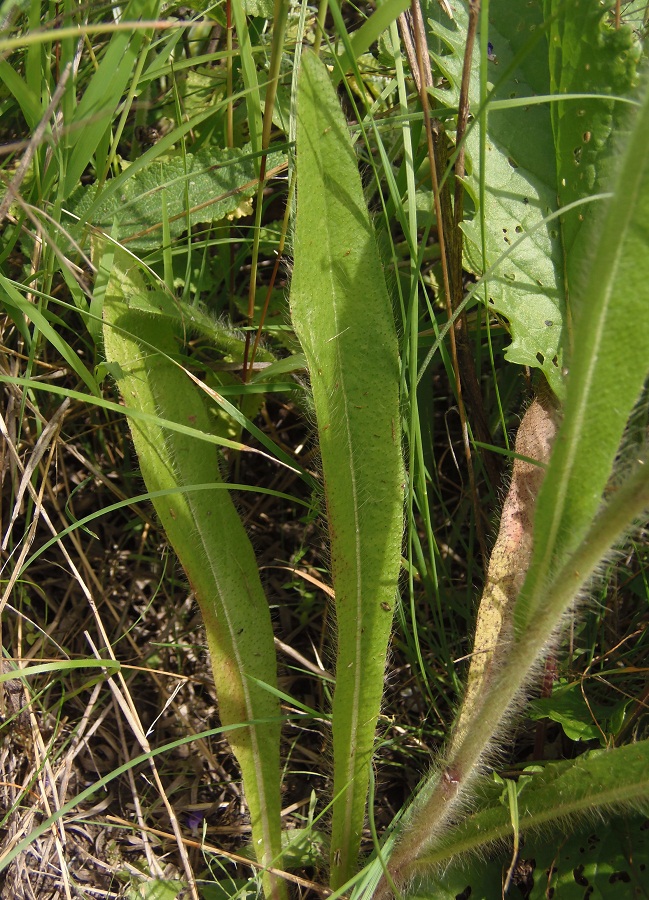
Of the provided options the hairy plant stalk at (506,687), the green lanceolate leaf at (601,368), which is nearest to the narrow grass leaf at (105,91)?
the green lanceolate leaf at (601,368)

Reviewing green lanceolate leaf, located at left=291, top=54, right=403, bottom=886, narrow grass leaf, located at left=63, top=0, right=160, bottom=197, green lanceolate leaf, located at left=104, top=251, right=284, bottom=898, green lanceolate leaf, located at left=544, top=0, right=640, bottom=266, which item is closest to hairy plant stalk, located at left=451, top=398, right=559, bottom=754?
green lanceolate leaf, located at left=291, top=54, right=403, bottom=886

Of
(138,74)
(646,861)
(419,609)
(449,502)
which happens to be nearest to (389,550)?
(419,609)

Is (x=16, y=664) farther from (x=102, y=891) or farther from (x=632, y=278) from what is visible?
(x=632, y=278)

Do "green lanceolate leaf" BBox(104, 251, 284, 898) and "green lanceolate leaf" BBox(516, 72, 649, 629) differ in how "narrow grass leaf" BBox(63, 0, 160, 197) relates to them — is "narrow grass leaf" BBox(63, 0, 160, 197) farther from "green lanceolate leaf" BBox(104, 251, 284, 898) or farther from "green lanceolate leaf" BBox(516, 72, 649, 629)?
"green lanceolate leaf" BBox(516, 72, 649, 629)

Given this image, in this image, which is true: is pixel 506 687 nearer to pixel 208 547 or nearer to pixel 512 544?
pixel 512 544

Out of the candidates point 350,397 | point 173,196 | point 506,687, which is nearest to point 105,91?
point 173,196

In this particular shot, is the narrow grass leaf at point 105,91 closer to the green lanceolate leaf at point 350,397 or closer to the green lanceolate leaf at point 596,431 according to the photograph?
the green lanceolate leaf at point 350,397
